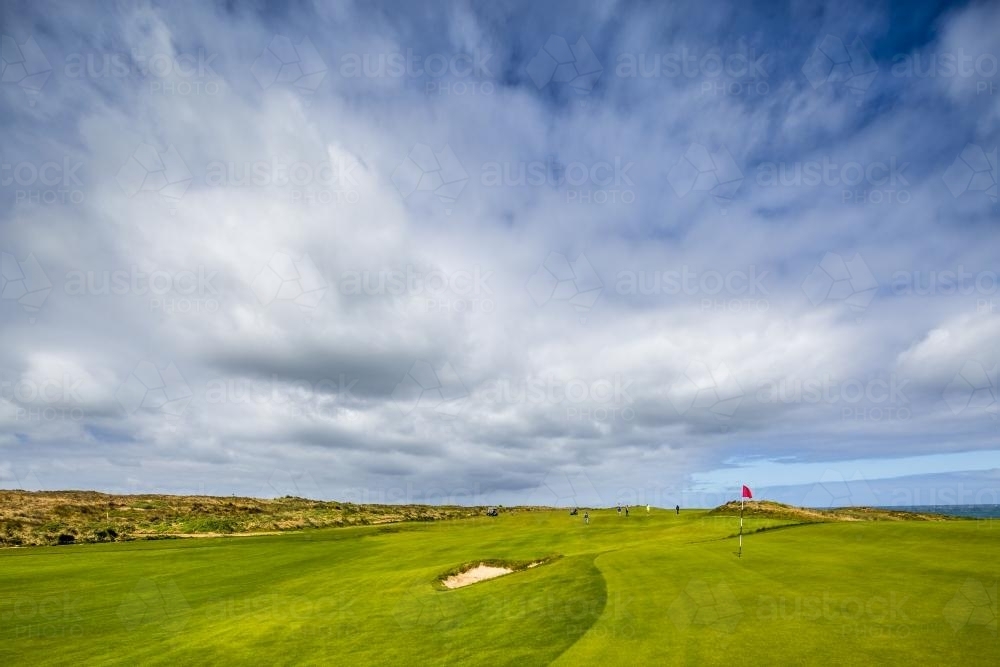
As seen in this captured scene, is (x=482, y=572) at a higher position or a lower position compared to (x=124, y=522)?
lower

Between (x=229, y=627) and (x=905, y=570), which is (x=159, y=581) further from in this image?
(x=905, y=570)

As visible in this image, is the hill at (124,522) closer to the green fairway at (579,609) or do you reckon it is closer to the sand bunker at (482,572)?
the green fairway at (579,609)

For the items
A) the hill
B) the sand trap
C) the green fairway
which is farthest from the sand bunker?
the hill

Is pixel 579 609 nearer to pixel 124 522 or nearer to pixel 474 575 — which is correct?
pixel 474 575

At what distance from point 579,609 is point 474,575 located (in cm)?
1560

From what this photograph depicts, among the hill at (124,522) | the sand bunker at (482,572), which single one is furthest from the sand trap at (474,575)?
the hill at (124,522)

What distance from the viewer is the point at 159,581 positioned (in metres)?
36.4

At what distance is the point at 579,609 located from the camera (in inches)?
755

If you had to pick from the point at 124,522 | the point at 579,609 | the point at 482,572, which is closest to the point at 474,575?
the point at 482,572

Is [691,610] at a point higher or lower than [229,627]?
higher

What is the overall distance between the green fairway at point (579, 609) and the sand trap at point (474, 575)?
127 cm

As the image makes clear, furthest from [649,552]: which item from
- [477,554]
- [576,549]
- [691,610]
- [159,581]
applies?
[159,581]

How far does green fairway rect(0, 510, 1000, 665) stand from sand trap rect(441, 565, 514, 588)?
1.27 meters

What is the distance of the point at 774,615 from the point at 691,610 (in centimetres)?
250
